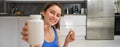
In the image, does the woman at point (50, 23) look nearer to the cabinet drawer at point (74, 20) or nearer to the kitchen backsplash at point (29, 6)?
the cabinet drawer at point (74, 20)

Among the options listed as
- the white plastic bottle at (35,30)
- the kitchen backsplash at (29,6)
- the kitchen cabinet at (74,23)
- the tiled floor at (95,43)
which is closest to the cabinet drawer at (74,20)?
the kitchen cabinet at (74,23)

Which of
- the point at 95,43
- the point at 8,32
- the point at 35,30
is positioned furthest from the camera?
the point at 95,43

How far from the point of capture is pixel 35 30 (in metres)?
0.42

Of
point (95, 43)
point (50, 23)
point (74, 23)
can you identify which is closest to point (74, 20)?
point (74, 23)

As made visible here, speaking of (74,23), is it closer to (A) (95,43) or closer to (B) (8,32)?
(A) (95,43)

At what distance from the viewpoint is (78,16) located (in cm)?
421

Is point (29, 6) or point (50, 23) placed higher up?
point (29, 6)

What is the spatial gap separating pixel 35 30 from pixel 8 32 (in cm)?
307

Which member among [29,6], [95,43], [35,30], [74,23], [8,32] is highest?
[29,6]

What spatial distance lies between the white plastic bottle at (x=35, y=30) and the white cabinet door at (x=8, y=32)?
2988mm

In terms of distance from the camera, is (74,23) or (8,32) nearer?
(8,32)

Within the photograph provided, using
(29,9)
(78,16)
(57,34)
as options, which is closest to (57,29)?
(57,34)

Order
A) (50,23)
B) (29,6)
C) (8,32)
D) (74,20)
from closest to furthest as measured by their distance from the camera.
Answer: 1. (50,23)
2. (8,32)
3. (74,20)
4. (29,6)

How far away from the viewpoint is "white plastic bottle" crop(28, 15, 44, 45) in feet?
1.39
